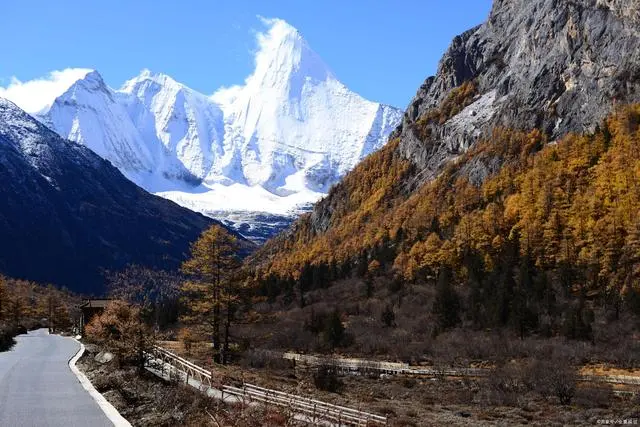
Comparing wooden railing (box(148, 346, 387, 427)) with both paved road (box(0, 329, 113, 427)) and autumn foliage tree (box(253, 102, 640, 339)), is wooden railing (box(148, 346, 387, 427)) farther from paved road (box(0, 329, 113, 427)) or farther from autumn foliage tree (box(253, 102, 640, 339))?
autumn foliage tree (box(253, 102, 640, 339))

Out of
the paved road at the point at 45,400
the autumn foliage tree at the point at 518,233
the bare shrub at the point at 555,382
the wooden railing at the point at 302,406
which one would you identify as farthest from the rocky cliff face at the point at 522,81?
the paved road at the point at 45,400

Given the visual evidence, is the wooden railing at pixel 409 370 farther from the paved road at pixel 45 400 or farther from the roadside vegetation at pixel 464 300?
the paved road at pixel 45 400

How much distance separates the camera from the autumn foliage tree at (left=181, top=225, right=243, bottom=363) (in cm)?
4419

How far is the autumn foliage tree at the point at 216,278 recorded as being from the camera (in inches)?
1740

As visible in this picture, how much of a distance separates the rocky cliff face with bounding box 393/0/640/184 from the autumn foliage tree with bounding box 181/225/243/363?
8473 cm

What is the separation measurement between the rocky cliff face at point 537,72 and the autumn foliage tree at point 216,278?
3336 inches

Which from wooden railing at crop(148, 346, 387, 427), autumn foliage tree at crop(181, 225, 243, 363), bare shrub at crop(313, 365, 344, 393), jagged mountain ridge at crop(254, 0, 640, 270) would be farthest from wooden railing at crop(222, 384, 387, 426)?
jagged mountain ridge at crop(254, 0, 640, 270)

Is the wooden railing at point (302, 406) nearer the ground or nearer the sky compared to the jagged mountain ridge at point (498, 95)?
nearer the ground

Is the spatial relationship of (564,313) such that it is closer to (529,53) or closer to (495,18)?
(529,53)

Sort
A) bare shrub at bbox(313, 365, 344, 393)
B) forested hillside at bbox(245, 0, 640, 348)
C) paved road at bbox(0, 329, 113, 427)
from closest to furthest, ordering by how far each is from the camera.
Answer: paved road at bbox(0, 329, 113, 427) → bare shrub at bbox(313, 365, 344, 393) → forested hillside at bbox(245, 0, 640, 348)

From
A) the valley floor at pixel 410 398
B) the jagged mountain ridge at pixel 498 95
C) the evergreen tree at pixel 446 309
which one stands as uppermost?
the jagged mountain ridge at pixel 498 95

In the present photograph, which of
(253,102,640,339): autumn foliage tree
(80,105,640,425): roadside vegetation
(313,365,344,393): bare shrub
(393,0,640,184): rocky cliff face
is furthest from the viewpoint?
(393,0,640,184): rocky cliff face

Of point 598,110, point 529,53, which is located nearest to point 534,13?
point 529,53

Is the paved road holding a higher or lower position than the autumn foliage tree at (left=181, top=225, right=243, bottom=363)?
lower
